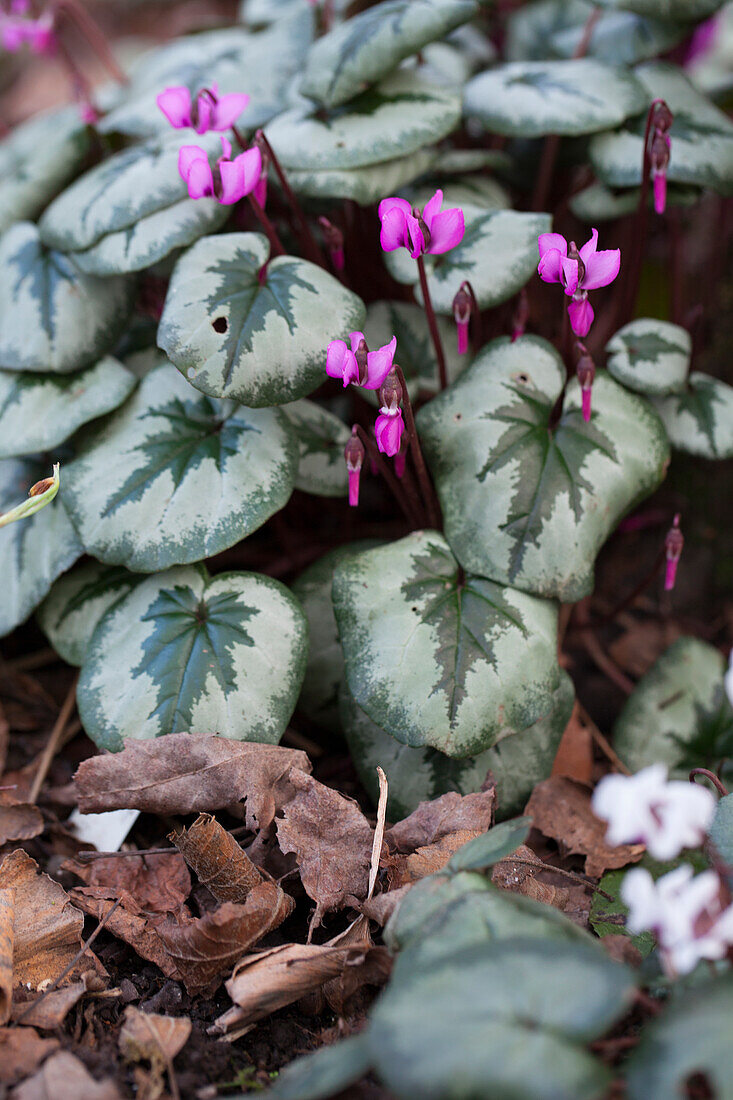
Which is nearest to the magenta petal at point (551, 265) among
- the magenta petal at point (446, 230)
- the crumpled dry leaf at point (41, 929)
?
the magenta petal at point (446, 230)

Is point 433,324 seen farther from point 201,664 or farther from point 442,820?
point 442,820

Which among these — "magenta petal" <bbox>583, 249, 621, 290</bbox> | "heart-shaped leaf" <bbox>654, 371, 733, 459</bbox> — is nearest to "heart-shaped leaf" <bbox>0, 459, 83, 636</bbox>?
"magenta petal" <bbox>583, 249, 621, 290</bbox>

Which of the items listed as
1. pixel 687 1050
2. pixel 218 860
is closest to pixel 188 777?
pixel 218 860

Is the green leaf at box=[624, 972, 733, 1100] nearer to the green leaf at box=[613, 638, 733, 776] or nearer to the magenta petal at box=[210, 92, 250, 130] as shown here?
the green leaf at box=[613, 638, 733, 776]

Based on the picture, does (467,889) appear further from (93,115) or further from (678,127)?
(93,115)

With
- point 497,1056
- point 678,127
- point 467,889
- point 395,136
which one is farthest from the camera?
point 678,127

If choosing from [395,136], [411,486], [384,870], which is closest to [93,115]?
[395,136]
